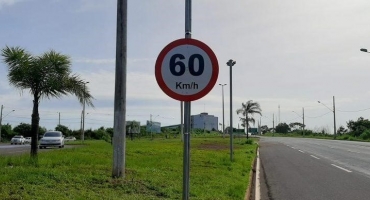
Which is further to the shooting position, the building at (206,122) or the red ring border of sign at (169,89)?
the building at (206,122)

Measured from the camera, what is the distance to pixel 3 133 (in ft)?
283

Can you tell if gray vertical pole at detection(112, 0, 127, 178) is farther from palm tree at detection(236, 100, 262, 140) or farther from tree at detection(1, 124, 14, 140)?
tree at detection(1, 124, 14, 140)

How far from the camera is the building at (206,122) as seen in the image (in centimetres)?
A: 12838

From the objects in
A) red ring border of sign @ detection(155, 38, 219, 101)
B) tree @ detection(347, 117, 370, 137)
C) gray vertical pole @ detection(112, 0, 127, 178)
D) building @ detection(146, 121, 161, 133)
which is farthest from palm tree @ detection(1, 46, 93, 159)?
tree @ detection(347, 117, 370, 137)

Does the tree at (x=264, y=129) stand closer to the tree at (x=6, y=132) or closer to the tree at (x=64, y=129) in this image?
the tree at (x=64, y=129)

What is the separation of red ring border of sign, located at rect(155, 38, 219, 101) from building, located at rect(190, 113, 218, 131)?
391ft

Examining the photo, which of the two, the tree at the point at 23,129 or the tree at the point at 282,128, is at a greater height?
the tree at the point at 282,128

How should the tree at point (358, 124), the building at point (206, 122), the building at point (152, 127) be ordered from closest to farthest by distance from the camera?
1. the building at point (152, 127)
2. the tree at point (358, 124)
3. the building at point (206, 122)

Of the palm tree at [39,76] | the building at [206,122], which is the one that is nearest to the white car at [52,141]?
the palm tree at [39,76]

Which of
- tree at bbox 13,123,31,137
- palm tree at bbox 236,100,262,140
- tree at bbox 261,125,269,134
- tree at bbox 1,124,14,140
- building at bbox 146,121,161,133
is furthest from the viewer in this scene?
tree at bbox 261,125,269,134

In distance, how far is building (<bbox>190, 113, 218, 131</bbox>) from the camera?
421 feet

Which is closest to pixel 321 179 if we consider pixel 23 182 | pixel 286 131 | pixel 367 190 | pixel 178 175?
pixel 367 190

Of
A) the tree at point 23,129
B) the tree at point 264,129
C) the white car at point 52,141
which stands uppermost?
the tree at point 264,129

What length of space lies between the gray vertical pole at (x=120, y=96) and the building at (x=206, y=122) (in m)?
114
